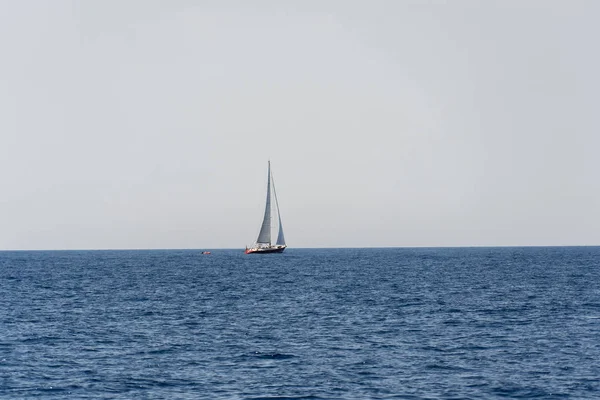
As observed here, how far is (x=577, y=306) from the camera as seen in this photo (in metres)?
76.6

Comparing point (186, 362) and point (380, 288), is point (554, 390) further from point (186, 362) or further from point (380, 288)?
point (380, 288)

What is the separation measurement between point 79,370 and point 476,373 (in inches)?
949

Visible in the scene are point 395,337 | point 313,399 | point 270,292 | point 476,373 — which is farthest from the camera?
point 270,292

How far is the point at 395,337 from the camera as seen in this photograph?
185ft

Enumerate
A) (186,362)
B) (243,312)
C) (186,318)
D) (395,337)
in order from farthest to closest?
1. (243,312)
2. (186,318)
3. (395,337)
4. (186,362)

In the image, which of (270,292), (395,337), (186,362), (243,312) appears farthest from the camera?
(270,292)

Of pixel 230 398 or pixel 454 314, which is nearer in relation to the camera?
pixel 230 398

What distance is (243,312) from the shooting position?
73.8 m

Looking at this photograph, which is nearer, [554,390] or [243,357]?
[554,390]

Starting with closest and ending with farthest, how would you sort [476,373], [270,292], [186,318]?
1. [476,373]
2. [186,318]
3. [270,292]

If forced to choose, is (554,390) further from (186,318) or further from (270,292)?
(270,292)

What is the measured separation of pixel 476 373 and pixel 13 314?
1910 inches

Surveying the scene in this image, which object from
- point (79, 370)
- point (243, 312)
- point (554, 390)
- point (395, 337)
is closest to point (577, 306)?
point (395, 337)

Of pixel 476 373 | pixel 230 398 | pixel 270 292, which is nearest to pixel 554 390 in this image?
pixel 476 373
